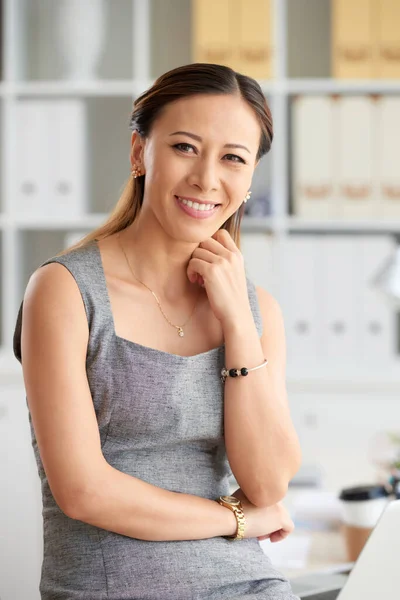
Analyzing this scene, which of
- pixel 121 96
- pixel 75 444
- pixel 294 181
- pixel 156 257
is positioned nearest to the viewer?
pixel 75 444

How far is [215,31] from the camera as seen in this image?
9.87 feet

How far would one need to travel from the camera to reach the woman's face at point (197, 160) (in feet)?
4.04

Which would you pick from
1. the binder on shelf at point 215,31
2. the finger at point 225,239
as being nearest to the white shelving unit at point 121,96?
the binder on shelf at point 215,31

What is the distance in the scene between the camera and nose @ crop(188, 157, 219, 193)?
1.24 m

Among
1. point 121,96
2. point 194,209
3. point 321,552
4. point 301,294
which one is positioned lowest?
point 321,552

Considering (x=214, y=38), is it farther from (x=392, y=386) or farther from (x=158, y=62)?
(x=392, y=386)

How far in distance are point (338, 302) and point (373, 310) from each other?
131 millimetres

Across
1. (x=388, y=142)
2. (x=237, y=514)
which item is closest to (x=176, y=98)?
(x=237, y=514)

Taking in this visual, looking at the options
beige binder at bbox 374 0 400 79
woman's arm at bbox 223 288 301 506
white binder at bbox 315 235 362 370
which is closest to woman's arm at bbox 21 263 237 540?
woman's arm at bbox 223 288 301 506

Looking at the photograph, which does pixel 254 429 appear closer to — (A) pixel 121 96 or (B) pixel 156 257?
(B) pixel 156 257

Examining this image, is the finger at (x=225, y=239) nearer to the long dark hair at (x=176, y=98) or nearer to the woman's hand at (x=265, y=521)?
the long dark hair at (x=176, y=98)

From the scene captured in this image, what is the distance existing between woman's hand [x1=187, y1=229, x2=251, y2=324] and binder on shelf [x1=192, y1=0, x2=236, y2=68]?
181 cm

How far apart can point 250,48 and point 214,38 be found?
14cm

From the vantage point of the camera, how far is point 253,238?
307 cm
